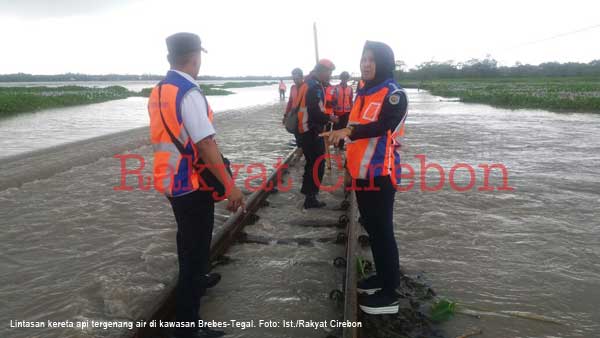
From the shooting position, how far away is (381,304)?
296 cm

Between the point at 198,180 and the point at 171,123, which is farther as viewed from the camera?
the point at 198,180

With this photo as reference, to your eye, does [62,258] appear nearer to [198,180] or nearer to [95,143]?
[198,180]

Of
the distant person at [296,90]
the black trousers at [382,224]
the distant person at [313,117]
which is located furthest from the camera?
the distant person at [296,90]

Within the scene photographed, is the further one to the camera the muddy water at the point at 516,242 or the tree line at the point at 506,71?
the tree line at the point at 506,71

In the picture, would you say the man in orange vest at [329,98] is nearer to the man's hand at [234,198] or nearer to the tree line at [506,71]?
the man's hand at [234,198]

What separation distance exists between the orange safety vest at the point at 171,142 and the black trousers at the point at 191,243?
10 cm

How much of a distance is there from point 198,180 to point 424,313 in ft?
6.95

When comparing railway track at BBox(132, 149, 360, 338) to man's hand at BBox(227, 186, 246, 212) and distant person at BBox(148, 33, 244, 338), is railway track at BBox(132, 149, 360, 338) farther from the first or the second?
man's hand at BBox(227, 186, 246, 212)

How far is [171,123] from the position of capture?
222 cm

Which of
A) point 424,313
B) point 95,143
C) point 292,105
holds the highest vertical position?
point 292,105

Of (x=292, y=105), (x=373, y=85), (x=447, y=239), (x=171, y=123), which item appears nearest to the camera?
(x=171, y=123)

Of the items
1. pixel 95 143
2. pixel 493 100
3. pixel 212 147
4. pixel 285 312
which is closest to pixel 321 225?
pixel 285 312

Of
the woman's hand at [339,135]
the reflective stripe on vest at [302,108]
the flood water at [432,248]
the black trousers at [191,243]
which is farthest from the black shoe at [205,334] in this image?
the reflective stripe on vest at [302,108]

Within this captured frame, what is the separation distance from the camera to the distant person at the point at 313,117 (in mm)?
5273
